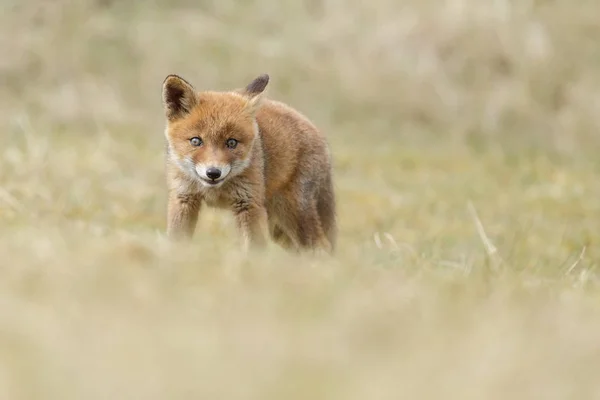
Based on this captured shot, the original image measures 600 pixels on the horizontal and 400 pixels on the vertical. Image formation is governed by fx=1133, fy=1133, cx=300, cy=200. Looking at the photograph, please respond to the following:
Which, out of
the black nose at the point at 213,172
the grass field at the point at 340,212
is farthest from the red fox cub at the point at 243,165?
the grass field at the point at 340,212

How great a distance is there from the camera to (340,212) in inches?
→ 484

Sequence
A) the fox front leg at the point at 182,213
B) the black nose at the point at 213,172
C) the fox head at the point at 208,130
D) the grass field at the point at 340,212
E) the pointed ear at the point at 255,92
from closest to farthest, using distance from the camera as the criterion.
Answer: the grass field at the point at 340,212
the black nose at the point at 213,172
the fox head at the point at 208,130
the fox front leg at the point at 182,213
the pointed ear at the point at 255,92

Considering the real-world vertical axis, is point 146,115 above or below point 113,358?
below

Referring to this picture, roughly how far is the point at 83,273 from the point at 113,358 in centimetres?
111

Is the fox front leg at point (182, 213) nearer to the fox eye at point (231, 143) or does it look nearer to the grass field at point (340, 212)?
the grass field at point (340, 212)

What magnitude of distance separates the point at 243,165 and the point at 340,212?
5267 millimetres

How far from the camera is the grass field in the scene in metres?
3.54

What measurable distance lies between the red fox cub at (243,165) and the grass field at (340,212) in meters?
0.37

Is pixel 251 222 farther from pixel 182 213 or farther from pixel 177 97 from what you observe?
pixel 177 97

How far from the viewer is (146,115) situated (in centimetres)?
1600

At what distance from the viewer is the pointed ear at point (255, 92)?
7270mm

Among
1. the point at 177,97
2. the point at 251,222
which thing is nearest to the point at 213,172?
the point at 251,222

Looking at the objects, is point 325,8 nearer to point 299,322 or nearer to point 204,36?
point 204,36

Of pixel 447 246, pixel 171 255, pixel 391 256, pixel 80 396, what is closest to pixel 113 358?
pixel 80 396
